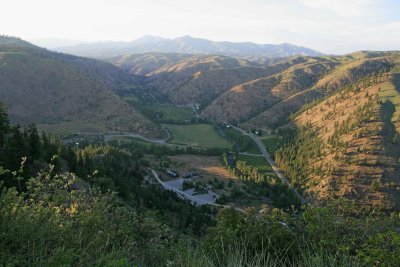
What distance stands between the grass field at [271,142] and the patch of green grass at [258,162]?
31.8 ft

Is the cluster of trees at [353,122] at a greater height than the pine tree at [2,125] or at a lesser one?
lesser

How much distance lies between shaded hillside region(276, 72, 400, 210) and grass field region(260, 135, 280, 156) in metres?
8.46

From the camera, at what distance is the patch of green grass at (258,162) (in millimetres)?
137050

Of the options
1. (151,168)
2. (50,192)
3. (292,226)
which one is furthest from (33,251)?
(151,168)

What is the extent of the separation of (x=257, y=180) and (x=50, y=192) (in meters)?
108

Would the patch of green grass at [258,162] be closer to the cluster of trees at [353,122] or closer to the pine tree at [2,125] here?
the cluster of trees at [353,122]

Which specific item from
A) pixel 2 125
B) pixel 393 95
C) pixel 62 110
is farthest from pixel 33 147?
pixel 393 95

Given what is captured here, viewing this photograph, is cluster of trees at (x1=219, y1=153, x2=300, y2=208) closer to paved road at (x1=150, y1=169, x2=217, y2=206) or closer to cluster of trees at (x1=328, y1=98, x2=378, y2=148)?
paved road at (x1=150, y1=169, x2=217, y2=206)

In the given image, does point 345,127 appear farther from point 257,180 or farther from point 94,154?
point 94,154

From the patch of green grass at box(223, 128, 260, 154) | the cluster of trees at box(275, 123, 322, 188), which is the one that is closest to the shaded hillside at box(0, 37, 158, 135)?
the patch of green grass at box(223, 128, 260, 154)

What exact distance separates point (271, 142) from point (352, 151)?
5437 cm

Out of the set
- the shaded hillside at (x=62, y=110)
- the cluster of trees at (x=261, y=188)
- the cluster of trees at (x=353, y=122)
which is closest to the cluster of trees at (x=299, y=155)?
the cluster of trees at (x=353, y=122)

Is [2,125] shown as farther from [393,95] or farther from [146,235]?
[393,95]

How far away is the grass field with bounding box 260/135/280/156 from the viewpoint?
162275 mm
